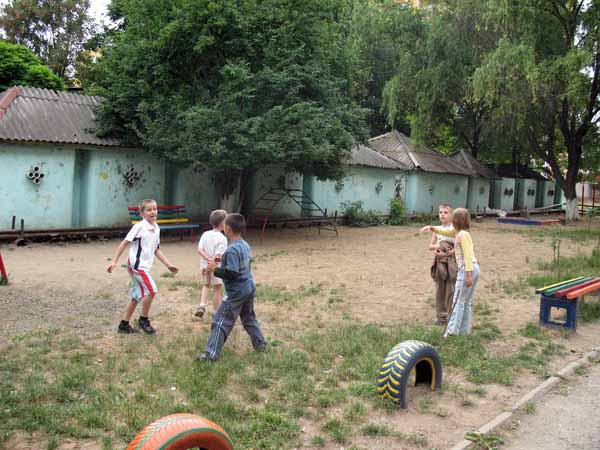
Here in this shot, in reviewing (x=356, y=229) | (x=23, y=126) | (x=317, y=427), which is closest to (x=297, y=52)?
(x=23, y=126)

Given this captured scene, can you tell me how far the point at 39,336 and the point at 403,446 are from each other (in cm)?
434

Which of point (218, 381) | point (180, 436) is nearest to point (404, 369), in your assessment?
point (218, 381)

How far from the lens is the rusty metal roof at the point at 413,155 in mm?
27689

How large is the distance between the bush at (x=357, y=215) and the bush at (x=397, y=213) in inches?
46.4

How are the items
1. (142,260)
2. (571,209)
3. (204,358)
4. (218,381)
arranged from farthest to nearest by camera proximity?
(571,209)
(142,260)
(204,358)
(218,381)

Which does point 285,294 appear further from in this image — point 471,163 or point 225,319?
point 471,163

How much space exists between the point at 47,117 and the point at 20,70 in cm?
820

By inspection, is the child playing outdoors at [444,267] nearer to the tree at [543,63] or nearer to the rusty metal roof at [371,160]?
the tree at [543,63]

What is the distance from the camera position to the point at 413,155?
92.3 ft

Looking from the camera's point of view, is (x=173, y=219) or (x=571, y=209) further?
(x=571, y=209)

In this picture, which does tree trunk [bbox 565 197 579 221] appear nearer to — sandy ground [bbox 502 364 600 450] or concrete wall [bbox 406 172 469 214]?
concrete wall [bbox 406 172 469 214]

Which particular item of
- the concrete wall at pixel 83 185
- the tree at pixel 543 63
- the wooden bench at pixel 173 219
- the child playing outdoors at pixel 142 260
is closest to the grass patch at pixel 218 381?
the child playing outdoors at pixel 142 260

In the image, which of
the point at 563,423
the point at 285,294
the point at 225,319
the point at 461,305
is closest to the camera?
the point at 563,423

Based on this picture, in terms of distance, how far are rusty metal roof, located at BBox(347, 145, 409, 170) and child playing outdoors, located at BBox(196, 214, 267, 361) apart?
1812 cm
